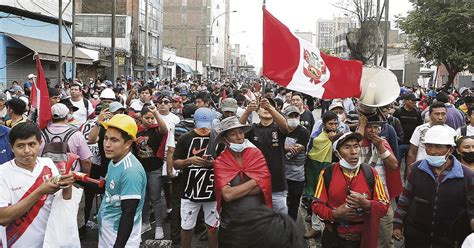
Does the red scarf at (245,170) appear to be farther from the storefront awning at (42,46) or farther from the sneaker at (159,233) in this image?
the storefront awning at (42,46)

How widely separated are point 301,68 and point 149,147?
251 cm

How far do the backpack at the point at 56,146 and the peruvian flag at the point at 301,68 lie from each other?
84.7 inches

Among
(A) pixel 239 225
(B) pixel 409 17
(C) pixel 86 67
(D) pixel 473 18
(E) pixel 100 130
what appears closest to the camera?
(A) pixel 239 225

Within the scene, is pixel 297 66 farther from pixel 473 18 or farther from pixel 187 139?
pixel 473 18

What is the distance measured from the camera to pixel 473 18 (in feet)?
73.8

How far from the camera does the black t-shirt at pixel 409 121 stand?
901 cm

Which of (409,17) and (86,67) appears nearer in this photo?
(409,17)

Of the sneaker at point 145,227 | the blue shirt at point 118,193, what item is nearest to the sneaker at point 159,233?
the sneaker at point 145,227

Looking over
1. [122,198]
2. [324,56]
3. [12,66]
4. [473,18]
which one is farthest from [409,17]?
[122,198]

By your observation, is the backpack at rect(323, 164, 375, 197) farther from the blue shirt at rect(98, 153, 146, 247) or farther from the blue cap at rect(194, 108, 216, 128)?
the blue cap at rect(194, 108, 216, 128)

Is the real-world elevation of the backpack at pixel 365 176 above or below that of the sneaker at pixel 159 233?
above

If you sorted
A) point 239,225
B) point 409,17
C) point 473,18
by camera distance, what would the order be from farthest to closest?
point 409,17 → point 473,18 → point 239,225

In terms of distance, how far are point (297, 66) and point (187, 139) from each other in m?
1.51

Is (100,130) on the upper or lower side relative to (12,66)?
lower
